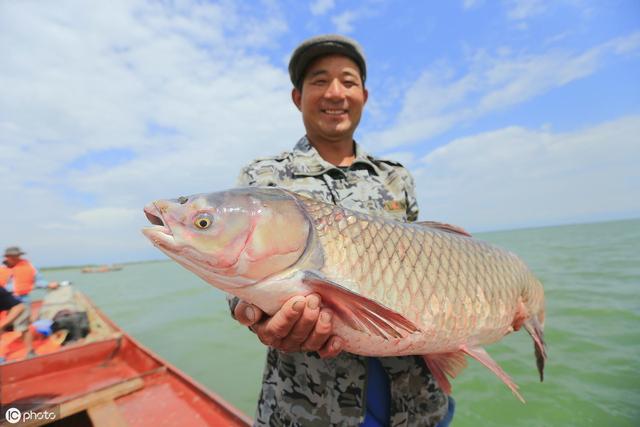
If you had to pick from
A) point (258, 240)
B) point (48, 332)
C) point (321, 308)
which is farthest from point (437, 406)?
point (48, 332)

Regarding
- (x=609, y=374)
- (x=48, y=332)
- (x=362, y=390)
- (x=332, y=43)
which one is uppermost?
(x=332, y=43)

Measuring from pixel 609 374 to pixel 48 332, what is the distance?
11.0 meters

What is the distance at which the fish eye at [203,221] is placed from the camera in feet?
4.56

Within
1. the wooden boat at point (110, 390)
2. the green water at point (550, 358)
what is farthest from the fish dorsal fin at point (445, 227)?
the green water at point (550, 358)

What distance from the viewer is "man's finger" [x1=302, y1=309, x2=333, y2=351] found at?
4.46 ft

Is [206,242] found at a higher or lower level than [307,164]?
lower

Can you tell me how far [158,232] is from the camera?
137cm

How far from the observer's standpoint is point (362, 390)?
165 cm

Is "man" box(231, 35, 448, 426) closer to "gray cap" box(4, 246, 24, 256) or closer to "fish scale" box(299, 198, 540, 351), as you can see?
"fish scale" box(299, 198, 540, 351)

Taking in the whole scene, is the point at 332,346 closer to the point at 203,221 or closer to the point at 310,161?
the point at 203,221

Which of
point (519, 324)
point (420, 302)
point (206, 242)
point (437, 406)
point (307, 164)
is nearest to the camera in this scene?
point (206, 242)

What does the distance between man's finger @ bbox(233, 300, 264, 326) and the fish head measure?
0.13m

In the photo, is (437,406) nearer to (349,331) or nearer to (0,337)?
(349,331)

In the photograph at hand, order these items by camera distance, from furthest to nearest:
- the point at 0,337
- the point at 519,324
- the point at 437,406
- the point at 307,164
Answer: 1. the point at 0,337
2. the point at 519,324
3. the point at 307,164
4. the point at 437,406
